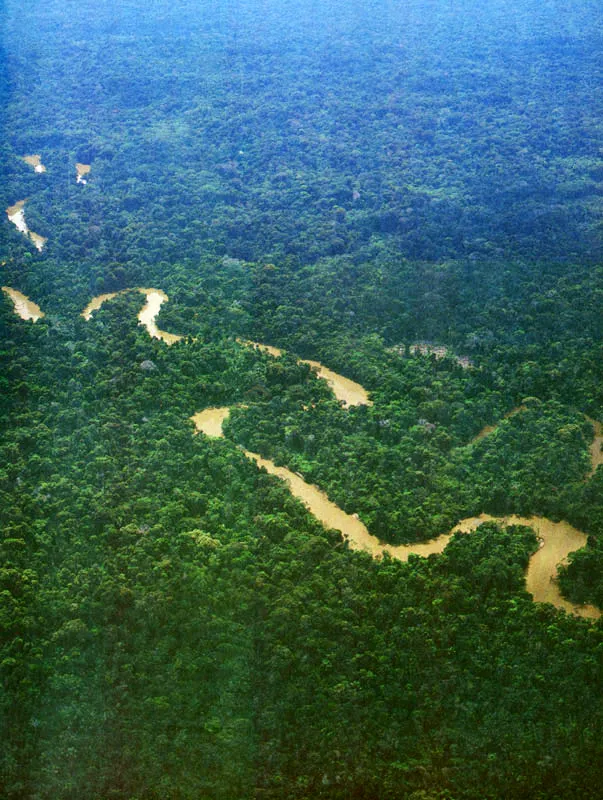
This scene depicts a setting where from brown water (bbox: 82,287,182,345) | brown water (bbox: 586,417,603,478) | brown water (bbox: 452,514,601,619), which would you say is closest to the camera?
brown water (bbox: 452,514,601,619)

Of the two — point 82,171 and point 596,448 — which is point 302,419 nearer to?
point 596,448

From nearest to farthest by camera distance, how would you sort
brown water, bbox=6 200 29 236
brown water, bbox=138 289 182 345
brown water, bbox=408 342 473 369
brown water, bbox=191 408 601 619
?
brown water, bbox=191 408 601 619 < brown water, bbox=408 342 473 369 < brown water, bbox=138 289 182 345 < brown water, bbox=6 200 29 236

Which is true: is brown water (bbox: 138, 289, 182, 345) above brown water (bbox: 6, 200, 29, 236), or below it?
below

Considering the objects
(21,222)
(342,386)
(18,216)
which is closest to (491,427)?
(342,386)

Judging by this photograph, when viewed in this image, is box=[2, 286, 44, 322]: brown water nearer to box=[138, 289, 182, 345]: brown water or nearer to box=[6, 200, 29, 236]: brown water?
box=[138, 289, 182, 345]: brown water

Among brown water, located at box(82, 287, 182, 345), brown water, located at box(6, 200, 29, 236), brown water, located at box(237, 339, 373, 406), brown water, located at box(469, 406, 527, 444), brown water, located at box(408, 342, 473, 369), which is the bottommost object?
brown water, located at box(82, 287, 182, 345)

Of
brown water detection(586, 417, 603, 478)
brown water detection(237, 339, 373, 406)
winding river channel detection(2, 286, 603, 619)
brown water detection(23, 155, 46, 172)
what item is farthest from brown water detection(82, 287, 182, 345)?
brown water detection(586, 417, 603, 478)
